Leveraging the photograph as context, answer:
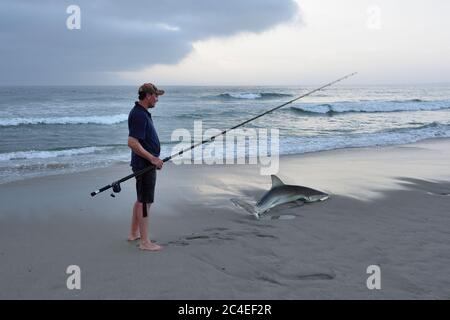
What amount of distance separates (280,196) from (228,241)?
61.5 inches

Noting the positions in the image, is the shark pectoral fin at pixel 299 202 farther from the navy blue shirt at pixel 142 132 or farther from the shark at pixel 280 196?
the navy blue shirt at pixel 142 132

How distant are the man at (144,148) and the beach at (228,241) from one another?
1.04ft

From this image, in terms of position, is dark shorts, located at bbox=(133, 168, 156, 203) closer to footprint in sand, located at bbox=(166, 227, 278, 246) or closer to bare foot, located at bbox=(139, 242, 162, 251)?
bare foot, located at bbox=(139, 242, 162, 251)

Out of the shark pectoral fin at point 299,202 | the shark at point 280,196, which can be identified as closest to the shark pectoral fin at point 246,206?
the shark at point 280,196

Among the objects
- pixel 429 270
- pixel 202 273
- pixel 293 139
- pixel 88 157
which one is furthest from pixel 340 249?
pixel 293 139

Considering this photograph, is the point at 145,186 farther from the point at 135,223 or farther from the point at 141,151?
the point at 135,223

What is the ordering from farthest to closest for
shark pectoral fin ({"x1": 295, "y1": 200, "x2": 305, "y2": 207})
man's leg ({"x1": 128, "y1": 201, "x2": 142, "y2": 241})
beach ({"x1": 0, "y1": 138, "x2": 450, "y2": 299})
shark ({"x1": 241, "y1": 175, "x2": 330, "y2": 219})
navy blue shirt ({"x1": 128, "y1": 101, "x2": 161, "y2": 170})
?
1. shark pectoral fin ({"x1": 295, "y1": 200, "x2": 305, "y2": 207})
2. shark ({"x1": 241, "y1": 175, "x2": 330, "y2": 219})
3. man's leg ({"x1": 128, "y1": 201, "x2": 142, "y2": 241})
4. navy blue shirt ({"x1": 128, "y1": 101, "x2": 161, "y2": 170})
5. beach ({"x1": 0, "y1": 138, "x2": 450, "y2": 299})

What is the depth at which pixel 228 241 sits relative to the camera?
4.52 metres

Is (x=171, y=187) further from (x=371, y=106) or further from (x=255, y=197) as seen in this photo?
(x=371, y=106)

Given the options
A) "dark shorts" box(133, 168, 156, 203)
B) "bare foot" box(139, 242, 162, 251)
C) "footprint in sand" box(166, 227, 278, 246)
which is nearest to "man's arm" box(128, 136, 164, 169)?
"dark shorts" box(133, 168, 156, 203)

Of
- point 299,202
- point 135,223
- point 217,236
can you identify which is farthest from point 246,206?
point 135,223

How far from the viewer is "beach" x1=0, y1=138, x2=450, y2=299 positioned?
11.3 ft

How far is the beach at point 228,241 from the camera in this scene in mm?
3432

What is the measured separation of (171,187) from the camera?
7.40m
